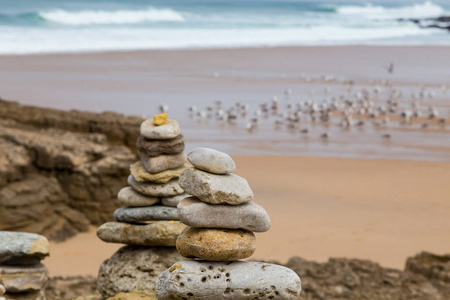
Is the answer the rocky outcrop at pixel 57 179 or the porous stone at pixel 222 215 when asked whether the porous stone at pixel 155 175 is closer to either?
the porous stone at pixel 222 215

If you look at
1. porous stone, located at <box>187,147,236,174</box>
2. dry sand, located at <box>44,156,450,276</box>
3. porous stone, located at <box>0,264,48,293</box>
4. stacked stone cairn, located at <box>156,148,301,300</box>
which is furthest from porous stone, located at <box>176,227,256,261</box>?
dry sand, located at <box>44,156,450,276</box>

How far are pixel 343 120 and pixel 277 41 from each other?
2485 centimetres

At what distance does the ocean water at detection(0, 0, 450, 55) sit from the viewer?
138 feet

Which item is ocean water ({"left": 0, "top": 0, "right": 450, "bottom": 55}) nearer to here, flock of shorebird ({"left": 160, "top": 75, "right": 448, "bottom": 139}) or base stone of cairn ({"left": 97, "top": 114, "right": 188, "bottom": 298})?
flock of shorebird ({"left": 160, "top": 75, "right": 448, "bottom": 139})

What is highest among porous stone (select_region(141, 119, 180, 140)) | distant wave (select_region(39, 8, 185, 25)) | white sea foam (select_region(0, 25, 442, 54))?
distant wave (select_region(39, 8, 185, 25))

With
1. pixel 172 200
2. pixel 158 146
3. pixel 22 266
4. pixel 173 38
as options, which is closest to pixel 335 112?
pixel 172 200

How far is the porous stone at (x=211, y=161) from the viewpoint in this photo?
5355 millimetres

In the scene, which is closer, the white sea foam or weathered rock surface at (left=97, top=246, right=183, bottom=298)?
weathered rock surface at (left=97, top=246, right=183, bottom=298)

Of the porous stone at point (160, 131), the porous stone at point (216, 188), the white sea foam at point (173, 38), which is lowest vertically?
the porous stone at point (216, 188)

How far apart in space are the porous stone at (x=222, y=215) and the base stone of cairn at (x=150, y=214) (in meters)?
1.69

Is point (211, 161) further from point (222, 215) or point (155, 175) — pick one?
point (155, 175)

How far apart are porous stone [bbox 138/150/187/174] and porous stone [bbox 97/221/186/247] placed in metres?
0.55

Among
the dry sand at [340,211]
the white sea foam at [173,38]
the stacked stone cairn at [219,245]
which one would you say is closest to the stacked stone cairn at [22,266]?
the stacked stone cairn at [219,245]

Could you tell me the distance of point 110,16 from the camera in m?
61.4
